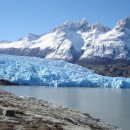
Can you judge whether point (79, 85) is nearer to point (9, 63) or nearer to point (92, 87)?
point (92, 87)

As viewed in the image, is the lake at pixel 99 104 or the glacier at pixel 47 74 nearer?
the lake at pixel 99 104

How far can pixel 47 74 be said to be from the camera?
91.6 meters

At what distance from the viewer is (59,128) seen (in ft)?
57.9

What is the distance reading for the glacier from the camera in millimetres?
89000

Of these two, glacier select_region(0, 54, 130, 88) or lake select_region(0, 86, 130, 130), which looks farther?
glacier select_region(0, 54, 130, 88)

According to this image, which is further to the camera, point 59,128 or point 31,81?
point 31,81

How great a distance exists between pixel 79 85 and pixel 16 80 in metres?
15.9

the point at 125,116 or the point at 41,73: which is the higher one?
the point at 41,73

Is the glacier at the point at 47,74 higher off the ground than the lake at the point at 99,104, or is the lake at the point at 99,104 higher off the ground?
the glacier at the point at 47,74

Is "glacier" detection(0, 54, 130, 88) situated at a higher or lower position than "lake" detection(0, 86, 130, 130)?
higher

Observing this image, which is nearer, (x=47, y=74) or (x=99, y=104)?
(x=99, y=104)

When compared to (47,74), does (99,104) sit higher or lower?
lower

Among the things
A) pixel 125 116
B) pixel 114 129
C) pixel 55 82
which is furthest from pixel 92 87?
pixel 114 129

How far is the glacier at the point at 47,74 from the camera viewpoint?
89.0 meters
